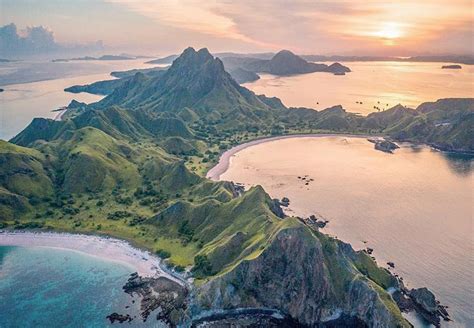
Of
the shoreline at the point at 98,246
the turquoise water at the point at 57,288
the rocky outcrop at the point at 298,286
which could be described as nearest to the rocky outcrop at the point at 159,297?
the turquoise water at the point at 57,288

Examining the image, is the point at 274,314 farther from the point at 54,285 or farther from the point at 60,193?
the point at 60,193

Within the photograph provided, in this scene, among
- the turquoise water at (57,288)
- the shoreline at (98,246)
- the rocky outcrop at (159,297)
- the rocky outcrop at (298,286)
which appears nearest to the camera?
the rocky outcrop at (298,286)

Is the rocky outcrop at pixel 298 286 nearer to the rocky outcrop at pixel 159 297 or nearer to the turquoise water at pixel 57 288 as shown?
the rocky outcrop at pixel 159 297

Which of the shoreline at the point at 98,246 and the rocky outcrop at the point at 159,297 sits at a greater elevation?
the rocky outcrop at the point at 159,297

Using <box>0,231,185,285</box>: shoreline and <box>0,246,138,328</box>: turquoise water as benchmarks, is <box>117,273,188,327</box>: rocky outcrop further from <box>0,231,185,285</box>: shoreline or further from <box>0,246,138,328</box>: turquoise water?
<box>0,231,185,285</box>: shoreline

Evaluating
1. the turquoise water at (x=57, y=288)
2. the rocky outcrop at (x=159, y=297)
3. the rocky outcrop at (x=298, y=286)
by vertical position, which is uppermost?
the rocky outcrop at (x=298, y=286)

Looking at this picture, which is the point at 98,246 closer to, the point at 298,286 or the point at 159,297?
the point at 159,297

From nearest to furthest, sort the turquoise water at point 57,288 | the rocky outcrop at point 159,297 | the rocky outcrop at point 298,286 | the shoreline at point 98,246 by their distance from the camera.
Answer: the rocky outcrop at point 298,286, the rocky outcrop at point 159,297, the turquoise water at point 57,288, the shoreline at point 98,246

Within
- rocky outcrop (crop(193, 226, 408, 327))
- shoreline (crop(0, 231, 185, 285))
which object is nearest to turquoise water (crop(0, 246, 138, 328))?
shoreline (crop(0, 231, 185, 285))
